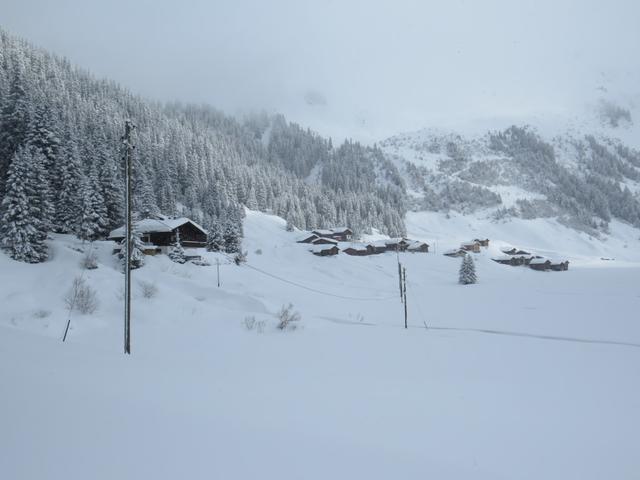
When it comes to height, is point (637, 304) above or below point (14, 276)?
below

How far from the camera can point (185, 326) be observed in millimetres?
19078

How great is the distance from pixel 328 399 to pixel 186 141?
129366 millimetres

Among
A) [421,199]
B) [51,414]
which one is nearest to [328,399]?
[51,414]

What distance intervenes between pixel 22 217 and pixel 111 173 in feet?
46.9

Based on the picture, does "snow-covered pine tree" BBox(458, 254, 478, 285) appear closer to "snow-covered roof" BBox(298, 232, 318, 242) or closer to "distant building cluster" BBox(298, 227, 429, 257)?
"distant building cluster" BBox(298, 227, 429, 257)

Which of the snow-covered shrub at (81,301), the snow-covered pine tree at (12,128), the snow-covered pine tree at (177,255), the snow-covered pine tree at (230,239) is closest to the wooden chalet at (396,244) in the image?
the snow-covered pine tree at (230,239)

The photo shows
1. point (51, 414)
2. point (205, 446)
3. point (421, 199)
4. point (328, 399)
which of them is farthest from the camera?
point (421, 199)

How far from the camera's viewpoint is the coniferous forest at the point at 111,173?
31812 mm

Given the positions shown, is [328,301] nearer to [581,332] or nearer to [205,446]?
[581,332]

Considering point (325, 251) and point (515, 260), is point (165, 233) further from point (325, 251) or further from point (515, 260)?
point (515, 260)

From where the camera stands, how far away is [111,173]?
42.0 metres

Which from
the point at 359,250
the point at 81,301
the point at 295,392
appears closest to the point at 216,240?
the point at 359,250

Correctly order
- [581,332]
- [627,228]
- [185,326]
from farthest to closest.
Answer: [627,228]
[581,332]
[185,326]

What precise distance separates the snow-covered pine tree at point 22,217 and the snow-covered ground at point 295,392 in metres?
2.38
